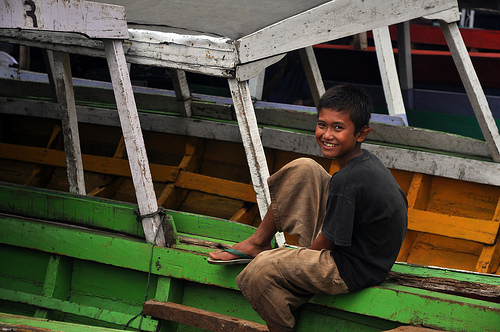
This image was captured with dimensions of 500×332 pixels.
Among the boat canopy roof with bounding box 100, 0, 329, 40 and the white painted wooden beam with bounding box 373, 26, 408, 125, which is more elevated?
the white painted wooden beam with bounding box 373, 26, 408, 125

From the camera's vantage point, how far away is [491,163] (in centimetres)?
367

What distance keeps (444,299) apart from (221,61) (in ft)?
4.98

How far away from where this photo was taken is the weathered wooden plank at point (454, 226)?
3.64m

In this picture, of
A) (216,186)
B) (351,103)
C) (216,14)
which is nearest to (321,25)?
(216,14)

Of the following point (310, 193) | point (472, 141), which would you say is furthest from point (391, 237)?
point (472, 141)

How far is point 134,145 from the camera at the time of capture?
2764mm

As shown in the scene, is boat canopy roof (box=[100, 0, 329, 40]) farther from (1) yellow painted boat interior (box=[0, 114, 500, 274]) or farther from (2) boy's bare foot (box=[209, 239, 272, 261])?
(1) yellow painted boat interior (box=[0, 114, 500, 274])

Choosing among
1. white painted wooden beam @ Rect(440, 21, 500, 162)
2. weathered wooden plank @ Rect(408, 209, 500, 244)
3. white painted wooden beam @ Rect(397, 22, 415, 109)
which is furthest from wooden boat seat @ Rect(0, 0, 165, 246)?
white painted wooden beam @ Rect(397, 22, 415, 109)

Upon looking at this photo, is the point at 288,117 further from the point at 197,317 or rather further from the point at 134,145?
the point at 197,317

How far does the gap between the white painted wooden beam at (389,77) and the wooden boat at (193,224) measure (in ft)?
0.52

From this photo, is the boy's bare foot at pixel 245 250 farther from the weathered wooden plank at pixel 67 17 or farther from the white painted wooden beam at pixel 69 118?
the white painted wooden beam at pixel 69 118

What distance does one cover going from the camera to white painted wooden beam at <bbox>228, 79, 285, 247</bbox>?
276 centimetres

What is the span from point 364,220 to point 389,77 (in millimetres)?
2932

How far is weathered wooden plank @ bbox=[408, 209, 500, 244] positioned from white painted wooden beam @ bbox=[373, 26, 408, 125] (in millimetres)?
992
